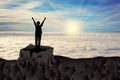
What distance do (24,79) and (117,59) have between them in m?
5.41

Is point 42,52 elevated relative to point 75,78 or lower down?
elevated

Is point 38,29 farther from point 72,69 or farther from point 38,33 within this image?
point 72,69

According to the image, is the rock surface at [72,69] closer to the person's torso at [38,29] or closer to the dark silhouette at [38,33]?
the dark silhouette at [38,33]

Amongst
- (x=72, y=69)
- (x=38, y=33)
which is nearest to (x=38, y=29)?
(x=38, y=33)

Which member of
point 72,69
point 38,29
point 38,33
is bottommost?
point 72,69

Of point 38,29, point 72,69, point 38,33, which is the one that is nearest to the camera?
point 38,33

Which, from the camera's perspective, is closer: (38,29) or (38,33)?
(38,33)

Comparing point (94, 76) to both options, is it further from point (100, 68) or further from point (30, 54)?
point (30, 54)

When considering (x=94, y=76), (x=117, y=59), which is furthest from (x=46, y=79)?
(x=117, y=59)

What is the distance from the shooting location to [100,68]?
2039 cm

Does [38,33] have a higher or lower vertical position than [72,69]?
higher

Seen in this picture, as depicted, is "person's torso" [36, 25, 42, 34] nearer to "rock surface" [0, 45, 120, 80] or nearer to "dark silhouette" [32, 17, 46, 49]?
"dark silhouette" [32, 17, 46, 49]

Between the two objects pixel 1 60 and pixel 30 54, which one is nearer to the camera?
pixel 30 54

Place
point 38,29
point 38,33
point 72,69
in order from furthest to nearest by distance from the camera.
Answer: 1. point 72,69
2. point 38,29
3. point 38,33
